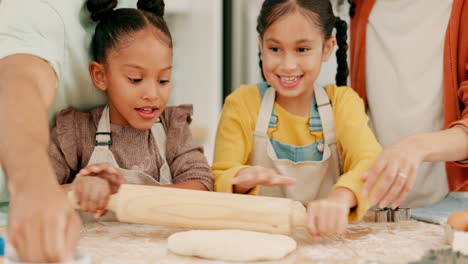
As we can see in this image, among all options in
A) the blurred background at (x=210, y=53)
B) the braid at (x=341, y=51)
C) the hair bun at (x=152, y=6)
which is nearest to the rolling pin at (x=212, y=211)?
the hair bun at (x=152, y=6)

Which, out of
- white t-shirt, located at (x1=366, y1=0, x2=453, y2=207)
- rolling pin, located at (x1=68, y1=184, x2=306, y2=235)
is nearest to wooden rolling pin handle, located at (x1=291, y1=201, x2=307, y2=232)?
rolling pin, located at (x1=68, y1=184, x2=306, y2=235)

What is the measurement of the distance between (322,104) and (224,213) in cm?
56

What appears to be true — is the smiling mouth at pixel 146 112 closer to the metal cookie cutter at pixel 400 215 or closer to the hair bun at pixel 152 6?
the hair bun at pixel 152 6

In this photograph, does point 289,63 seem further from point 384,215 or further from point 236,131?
point 384,215

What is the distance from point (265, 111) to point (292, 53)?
7.0 inches

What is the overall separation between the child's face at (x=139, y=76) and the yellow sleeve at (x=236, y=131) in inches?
7.9

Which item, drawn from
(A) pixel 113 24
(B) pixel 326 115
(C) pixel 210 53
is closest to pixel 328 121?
(B) pixel 326 115

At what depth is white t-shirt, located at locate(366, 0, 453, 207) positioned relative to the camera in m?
1.44

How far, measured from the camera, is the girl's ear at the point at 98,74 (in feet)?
4.02

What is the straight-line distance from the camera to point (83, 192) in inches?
37.7

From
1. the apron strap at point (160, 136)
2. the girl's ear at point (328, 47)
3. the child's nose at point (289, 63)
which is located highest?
Answer: the girl's ear at point (328, 47)

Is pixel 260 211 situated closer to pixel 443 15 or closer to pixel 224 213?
pixel 224 213

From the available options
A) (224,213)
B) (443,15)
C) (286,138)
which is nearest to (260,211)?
(224,213)

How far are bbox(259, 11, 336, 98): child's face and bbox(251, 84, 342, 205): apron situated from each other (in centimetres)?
8
